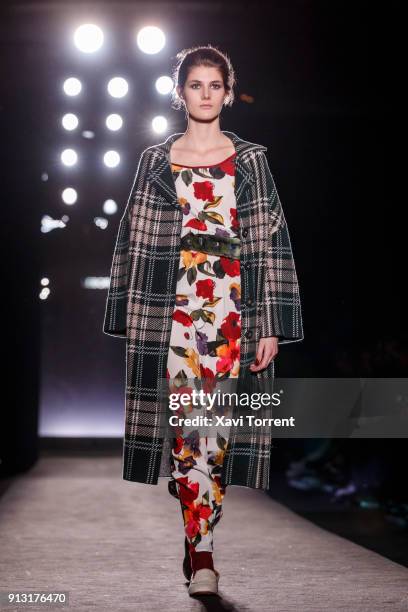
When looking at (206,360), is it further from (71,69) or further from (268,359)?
(71,69)

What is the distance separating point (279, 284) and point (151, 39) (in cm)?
413

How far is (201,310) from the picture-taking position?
2.77 m

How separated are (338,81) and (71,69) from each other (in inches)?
79.1

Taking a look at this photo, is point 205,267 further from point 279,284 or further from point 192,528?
point 192,528

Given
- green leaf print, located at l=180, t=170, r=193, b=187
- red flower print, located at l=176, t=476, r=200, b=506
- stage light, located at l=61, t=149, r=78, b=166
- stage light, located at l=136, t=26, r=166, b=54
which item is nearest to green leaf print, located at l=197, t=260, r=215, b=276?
green leaf print, located at l=180, t=170, r=193, b=187

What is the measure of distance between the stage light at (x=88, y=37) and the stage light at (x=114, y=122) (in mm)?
804

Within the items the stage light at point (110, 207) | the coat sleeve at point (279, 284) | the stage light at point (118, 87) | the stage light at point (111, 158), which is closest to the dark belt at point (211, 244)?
the coat sleeve at point (279, 284)

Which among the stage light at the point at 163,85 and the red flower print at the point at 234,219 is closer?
the red flower print at the point at 234,219

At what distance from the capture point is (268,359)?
278 centimetres

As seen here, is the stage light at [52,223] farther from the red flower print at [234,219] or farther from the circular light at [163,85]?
the red flower print at [234,219]

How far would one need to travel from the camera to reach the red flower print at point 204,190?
9.18ft

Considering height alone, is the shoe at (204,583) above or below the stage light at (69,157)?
below

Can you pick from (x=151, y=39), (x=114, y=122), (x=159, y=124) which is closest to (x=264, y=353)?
(x=151, y=39)

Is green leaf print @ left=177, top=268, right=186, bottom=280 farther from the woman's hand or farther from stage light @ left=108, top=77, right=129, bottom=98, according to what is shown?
stage light @ left=108, top=77, right=129, bottom=98
